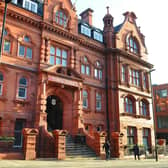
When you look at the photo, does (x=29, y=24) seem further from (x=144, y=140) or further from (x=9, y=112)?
(x=144, y=140)

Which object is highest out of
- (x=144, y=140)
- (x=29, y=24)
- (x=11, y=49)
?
(x=29, y=24)

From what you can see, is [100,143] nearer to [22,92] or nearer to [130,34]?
[22,92]

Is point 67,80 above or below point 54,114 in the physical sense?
above

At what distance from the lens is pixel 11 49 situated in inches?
820

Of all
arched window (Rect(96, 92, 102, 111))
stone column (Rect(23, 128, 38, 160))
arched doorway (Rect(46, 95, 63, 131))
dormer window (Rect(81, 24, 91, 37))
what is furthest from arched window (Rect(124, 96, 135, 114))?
stone column (Rect(23, 128, 38, 160))

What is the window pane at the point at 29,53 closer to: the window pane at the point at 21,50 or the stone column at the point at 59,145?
the window pane at the point at 21,50

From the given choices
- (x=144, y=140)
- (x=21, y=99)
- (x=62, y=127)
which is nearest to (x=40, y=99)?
(x=21, y=99)

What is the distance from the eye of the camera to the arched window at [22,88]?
20875 mm

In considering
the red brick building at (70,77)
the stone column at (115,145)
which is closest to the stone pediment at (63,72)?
the red brick building at (70,77)

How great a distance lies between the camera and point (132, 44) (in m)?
33.3

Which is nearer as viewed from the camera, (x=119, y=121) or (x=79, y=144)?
(x=79, y=144)

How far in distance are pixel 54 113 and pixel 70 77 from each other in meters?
4.74

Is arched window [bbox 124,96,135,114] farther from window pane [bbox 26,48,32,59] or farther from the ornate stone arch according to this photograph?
window pane [bbox 26,48,32,59]

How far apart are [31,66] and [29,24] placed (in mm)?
4441
